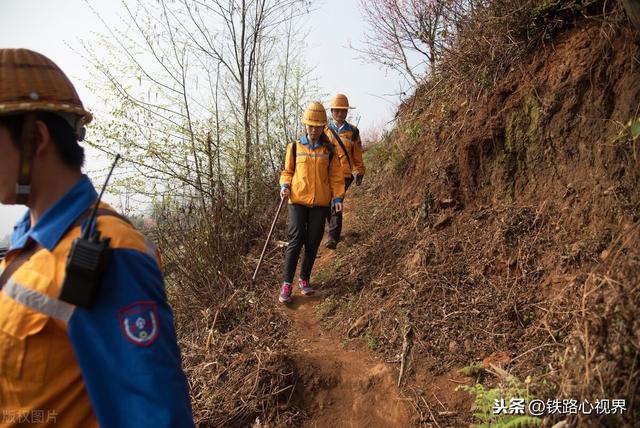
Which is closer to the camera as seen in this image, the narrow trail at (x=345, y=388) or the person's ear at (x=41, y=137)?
the person's ear at (x=41, y=137)

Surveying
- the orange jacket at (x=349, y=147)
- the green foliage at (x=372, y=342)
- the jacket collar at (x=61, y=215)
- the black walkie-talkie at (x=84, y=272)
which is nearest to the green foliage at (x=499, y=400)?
the green foliage at (x=372, y=342)

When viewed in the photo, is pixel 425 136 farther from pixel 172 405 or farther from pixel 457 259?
pixel 172 405

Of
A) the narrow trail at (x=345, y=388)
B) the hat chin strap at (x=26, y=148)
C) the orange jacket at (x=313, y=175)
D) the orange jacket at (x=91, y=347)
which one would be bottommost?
the narrow trail at (x=345, y=388)

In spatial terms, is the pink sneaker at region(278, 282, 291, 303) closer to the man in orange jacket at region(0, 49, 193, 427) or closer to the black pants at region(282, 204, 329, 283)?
the black pants at region(282, 204, 329, 283)

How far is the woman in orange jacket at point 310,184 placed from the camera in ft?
15.8

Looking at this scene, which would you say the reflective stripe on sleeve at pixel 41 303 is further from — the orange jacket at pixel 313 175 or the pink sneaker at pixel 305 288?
the pink sneaker at pixel 305 288

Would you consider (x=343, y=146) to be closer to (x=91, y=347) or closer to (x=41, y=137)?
(x=41, y=137)

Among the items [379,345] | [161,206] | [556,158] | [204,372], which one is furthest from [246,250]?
[556,158]

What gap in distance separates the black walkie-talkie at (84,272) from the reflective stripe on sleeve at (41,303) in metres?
0.03

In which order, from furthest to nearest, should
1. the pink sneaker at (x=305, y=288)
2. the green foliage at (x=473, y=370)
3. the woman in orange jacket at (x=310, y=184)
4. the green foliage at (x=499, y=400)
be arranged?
1. the pink sneaker at (x=305, y=288)
2. the woman in orange jacket at (x=310, y=184)
3. the green foliage at (x=473, y=370)
4. the green foliage at (x=499, y=400)

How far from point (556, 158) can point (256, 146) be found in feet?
16.3

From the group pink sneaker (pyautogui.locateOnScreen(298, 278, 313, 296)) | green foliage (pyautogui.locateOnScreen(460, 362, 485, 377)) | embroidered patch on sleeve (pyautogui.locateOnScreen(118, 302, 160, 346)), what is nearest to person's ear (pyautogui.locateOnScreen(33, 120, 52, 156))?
embroidered patch on sleeve (pyautogui.locateOnScreen(118, 302, 160, 346))

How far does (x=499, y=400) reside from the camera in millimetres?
2570

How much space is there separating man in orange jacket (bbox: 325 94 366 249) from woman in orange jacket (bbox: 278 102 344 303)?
43.0 inches
